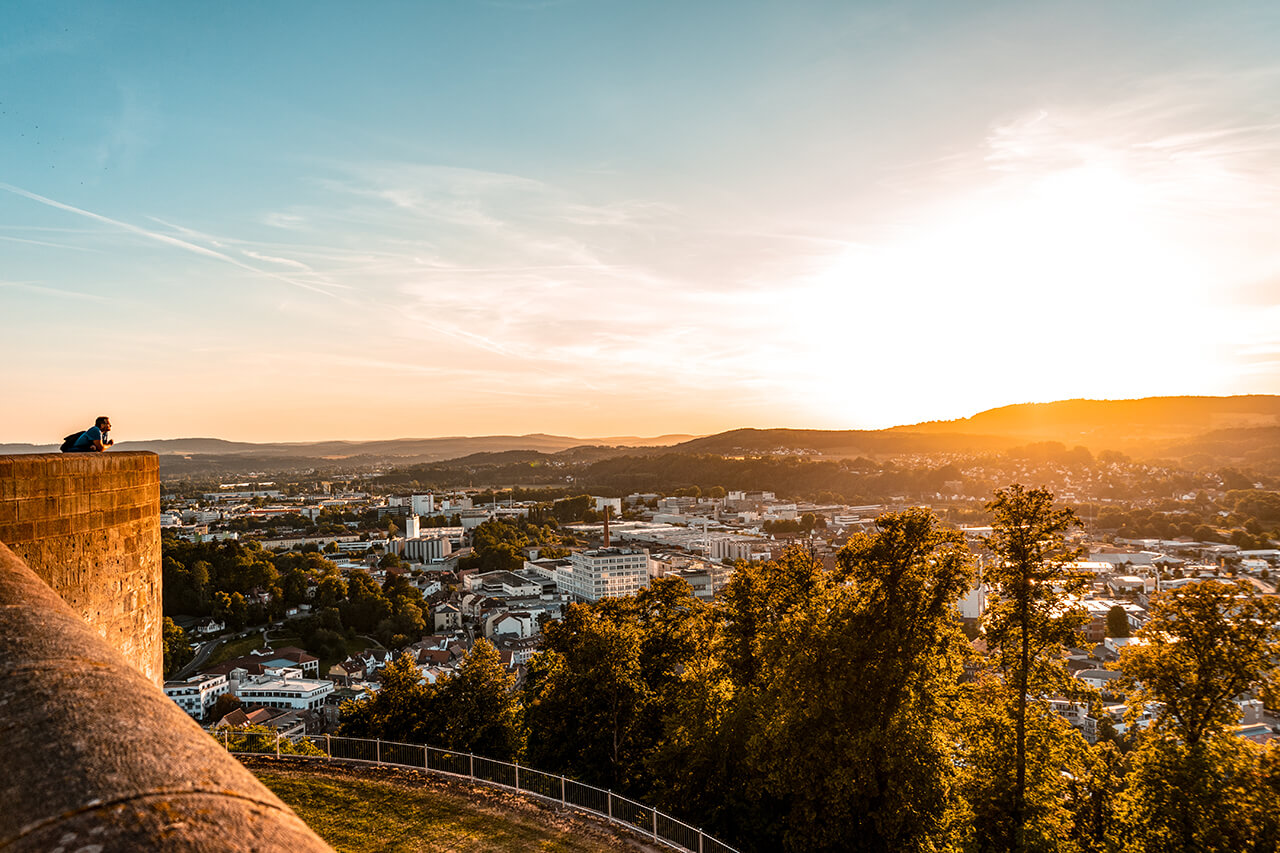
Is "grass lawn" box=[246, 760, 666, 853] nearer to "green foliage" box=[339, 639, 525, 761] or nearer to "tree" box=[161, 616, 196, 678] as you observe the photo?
"green foliage" box=[339, 639, 525, 761]

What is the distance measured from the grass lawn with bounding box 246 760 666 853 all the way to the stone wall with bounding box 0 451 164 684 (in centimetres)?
453

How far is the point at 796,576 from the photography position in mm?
18172

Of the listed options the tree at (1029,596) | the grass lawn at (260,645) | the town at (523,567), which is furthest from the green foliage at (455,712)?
the grass lawn at (260,645)

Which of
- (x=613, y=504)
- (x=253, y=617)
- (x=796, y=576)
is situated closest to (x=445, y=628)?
(x=253, y=617)

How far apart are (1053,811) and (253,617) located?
71.2 metres

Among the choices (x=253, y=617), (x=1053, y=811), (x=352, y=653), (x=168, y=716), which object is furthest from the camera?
(x=253, y=617)

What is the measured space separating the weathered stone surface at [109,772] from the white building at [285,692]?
48.6 meters

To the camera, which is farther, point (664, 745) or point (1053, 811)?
point (664, 745)

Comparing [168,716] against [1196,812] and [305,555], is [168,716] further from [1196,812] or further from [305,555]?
[305,555]

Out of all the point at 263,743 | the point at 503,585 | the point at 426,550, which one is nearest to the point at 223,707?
the point at 263,743

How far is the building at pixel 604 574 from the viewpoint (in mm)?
85750

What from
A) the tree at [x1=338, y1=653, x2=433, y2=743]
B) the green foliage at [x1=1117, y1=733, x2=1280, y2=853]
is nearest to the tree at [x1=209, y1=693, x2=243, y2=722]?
the tree at [x1=338, y1=653, x2=433, y2=743]

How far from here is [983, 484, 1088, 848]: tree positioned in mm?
12336

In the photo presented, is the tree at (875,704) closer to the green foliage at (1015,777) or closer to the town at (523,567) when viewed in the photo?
the green foliage at (1015,777)
